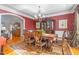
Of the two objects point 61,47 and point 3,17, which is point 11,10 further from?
point 61,47

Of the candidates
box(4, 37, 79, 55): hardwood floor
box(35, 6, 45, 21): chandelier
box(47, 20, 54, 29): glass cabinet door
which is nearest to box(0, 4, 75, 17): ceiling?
box(35, 6, 45, 21): chandelier

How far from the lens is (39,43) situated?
7.69 ft

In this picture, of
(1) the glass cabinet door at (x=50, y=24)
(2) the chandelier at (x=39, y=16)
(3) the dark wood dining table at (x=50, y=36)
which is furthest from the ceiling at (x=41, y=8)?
(3) the dark wood dining table at (x=50, y=36)

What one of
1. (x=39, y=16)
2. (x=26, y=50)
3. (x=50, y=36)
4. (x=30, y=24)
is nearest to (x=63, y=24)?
(x=50, y=36)


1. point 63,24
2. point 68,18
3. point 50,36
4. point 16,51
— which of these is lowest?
point 16,51

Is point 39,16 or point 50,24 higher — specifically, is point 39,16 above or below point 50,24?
above

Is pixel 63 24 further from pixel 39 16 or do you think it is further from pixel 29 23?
pixel 29 23

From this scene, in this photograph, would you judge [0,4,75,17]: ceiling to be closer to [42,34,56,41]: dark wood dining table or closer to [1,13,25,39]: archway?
[1,13,25,39]: archway

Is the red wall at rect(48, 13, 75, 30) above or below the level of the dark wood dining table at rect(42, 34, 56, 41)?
above

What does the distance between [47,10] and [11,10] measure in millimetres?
603

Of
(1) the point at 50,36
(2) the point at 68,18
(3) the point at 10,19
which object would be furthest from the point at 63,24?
(3) the point at 10,19

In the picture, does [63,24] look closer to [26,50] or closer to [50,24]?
[50,24]

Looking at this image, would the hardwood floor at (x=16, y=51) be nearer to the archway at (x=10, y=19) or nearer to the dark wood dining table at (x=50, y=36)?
the archway at (x=10, y=19)
